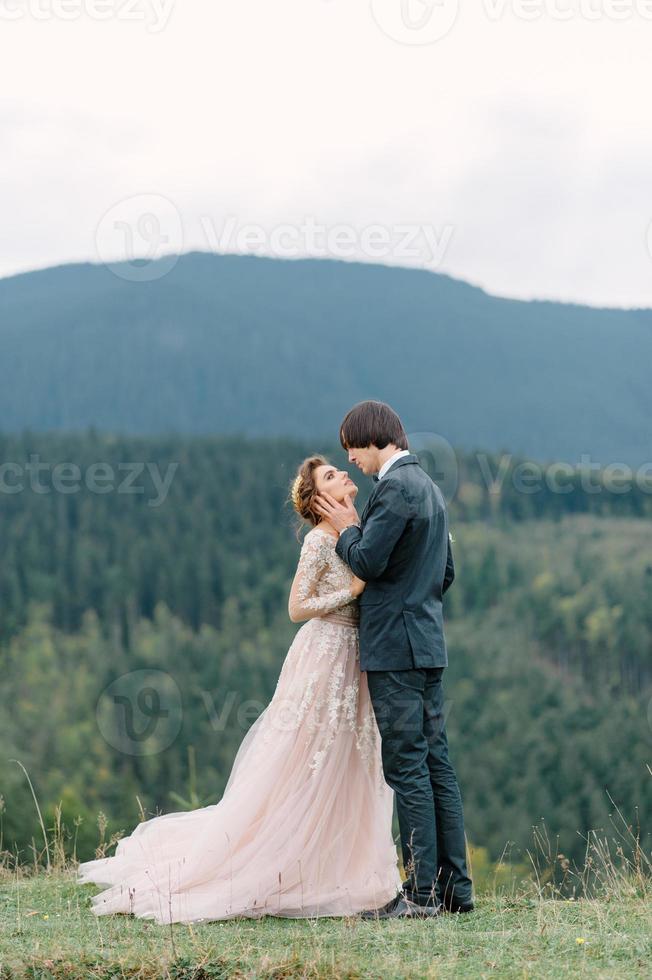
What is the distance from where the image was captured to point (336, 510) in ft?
17.0

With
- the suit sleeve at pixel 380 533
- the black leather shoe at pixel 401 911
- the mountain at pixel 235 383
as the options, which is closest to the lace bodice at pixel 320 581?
the suit sleeve at pixel 380 533

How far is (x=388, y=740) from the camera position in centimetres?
494

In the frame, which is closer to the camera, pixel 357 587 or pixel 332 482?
pixel 357 587

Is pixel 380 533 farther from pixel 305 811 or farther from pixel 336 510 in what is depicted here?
pixel 305 811

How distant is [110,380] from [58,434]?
6759 centimetres

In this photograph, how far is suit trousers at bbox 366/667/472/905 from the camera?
4.87m

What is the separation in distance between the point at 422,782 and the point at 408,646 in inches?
22.1

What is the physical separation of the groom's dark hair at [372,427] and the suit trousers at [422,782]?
0.94 metres

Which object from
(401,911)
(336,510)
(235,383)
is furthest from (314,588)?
(235,383)

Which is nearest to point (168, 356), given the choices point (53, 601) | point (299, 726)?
point (53, 601)

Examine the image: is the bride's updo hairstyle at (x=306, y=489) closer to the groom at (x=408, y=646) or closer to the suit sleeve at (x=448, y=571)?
the groom at (x=408, y=646)

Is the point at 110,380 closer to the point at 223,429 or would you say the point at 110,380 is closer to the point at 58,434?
the point at 223,429

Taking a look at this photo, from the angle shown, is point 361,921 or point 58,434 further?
point 58,434

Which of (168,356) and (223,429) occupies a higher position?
(168,356)
